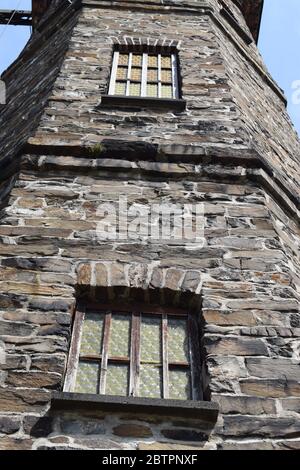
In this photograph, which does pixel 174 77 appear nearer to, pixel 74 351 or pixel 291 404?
pixel 74 351

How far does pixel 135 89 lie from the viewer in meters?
7.38

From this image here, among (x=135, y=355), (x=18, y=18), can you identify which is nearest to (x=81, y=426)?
(x=135, y=355)

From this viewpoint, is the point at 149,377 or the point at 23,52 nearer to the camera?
the point at 149,377

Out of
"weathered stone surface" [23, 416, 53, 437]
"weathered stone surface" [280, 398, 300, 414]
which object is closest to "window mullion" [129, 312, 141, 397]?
"weathered stone surface" [23, 416, 53, 437]

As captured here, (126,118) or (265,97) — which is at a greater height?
(265,97)

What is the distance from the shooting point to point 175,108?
6.52 meters

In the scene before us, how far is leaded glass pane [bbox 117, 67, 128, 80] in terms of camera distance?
756cm

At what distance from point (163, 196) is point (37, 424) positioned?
8.19 feet

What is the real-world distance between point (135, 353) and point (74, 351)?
42 centimetres

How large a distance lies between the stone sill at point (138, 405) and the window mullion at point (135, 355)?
11.2 inches

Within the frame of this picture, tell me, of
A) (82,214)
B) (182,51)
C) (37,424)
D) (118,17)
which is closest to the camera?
(37,424)

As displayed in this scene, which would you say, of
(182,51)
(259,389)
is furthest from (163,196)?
(182,51)

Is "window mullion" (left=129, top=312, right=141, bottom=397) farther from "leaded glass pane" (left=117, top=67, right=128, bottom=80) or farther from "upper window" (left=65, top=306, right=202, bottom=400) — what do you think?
"leaded glass pane" (left=117, top=67, right=128, bottom=80)
